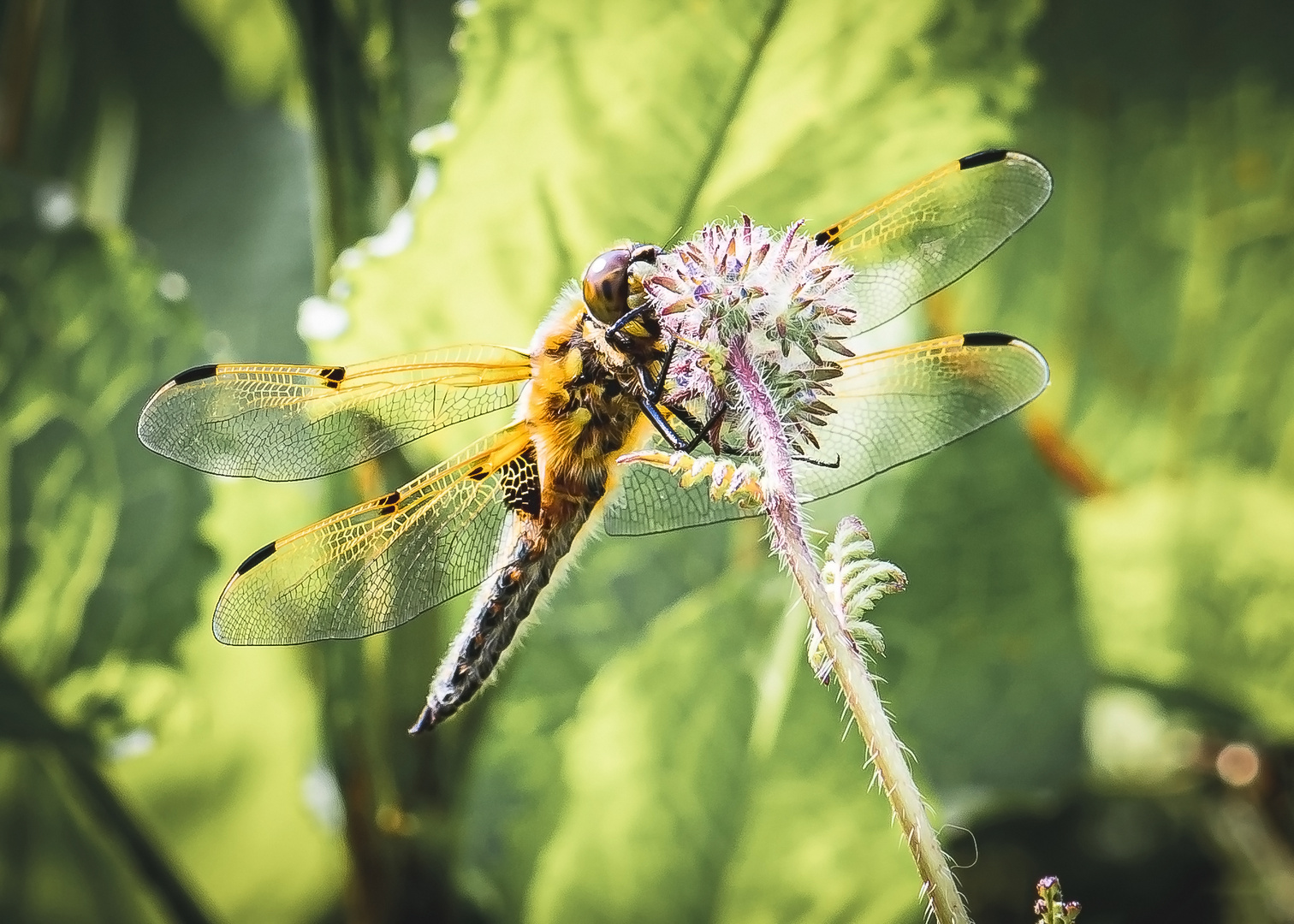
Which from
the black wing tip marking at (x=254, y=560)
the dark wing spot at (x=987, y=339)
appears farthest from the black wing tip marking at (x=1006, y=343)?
Result: the black wing tip marking at (x=254, y=560)

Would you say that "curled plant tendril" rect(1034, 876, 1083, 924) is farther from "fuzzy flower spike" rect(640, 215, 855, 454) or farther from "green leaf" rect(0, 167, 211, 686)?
"green leaf" rect(0, 167, 211, 686)

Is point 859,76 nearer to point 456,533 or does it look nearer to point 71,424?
point 456,533

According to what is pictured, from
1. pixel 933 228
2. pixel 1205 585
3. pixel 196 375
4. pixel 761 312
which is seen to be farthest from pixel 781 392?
pixel 1205 585

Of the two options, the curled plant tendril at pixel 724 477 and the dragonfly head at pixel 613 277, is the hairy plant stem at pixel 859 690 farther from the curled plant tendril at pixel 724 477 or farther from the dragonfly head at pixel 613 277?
the dragonfly head at pixel 613 277

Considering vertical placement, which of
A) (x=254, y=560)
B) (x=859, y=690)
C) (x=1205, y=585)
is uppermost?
(x=254, y=560)

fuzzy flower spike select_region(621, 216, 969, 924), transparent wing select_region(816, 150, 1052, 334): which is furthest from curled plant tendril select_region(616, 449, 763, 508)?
transparent wing select_region(816, 150, 1052, 334)

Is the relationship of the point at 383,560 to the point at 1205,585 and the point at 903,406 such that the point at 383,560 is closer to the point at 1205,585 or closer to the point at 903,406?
the point at 903,406
